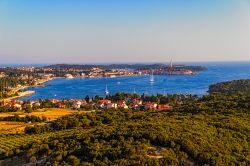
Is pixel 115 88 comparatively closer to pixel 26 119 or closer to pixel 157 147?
pixel 26 119

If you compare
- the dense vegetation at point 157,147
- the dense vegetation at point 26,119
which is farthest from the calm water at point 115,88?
the dense vegetation at point 157,147

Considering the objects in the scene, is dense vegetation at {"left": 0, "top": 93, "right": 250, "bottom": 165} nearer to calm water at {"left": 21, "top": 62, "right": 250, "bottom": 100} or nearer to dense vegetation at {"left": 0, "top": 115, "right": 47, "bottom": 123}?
dense vegetation at {"left": 0, "top": 115, "right": 47, "bottom": 123}

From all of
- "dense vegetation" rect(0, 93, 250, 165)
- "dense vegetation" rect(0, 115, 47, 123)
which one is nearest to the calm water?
"dense vegetation" rect(0, 115, 47, 123)

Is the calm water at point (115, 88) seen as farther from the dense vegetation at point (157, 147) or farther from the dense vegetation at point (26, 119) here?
the dense vegetation at point (157, 147)

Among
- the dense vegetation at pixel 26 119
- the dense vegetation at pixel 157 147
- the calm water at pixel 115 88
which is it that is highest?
the dense vegetation at pixel 157 147

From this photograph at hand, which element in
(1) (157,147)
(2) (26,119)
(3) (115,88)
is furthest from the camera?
(3) (115,88)

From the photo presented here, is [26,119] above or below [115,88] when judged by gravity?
above

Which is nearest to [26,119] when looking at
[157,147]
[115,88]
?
[157,147]

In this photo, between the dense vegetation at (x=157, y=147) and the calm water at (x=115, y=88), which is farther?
the calm water at (x=115, y=88)

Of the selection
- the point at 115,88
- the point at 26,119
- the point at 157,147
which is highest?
the point at 157,147

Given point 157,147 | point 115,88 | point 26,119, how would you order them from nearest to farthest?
point 157,147 → point 26,119 → point 115,88

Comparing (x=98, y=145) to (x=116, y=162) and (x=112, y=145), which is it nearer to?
(x=112, y=145)
